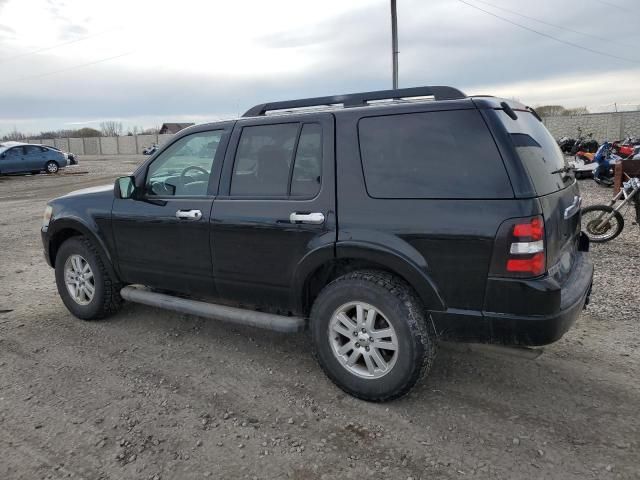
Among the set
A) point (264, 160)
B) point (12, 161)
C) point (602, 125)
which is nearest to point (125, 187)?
point (264, 160)

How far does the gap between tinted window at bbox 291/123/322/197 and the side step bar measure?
91 cm

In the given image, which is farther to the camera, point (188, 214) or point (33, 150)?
point (33, 150)

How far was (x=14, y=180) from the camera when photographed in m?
23.3

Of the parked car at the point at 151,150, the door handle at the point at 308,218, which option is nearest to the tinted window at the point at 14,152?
the parked car at the point at 151,150

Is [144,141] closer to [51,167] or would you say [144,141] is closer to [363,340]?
[51,167]

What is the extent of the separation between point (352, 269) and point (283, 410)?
3.34 feet

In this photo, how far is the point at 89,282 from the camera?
4.80 meters

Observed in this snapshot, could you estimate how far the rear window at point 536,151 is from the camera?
288cm

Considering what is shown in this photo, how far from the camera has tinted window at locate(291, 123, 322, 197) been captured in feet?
11.2

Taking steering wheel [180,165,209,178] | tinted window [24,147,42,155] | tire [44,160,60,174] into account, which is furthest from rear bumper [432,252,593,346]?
tire [44,160,60,174]

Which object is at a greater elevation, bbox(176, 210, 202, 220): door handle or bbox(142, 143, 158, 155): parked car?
bbox(142, 143, 158, 155): parked car

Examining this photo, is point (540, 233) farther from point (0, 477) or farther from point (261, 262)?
point (0, 477)

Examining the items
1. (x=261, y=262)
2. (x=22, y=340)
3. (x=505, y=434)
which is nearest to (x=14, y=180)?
(x=22, y=340)

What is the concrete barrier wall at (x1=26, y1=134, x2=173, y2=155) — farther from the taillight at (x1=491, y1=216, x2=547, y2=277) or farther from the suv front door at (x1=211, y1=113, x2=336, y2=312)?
the taillight at (x1=491, y1=216, x2=547, y2=277)
